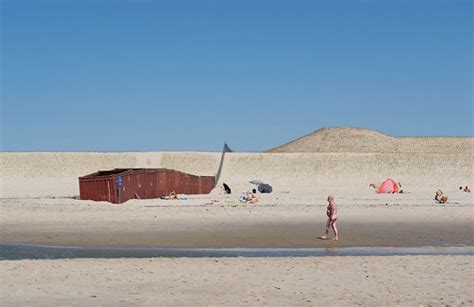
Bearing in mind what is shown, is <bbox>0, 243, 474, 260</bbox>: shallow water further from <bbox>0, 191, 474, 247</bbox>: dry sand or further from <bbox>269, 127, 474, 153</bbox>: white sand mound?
<bbox>269, 127, 474, 153</bbox>: white sand mound

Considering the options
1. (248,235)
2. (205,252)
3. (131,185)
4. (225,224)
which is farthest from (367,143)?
(205,252)

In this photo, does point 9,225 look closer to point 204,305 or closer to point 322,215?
point 322,215

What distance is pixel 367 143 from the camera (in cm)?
12850

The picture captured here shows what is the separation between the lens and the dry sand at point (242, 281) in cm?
1170

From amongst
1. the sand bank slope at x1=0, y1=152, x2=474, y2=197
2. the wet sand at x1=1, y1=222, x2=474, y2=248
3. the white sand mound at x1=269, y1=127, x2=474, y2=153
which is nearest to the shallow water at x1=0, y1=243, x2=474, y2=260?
the wet sand at x1=1, y1=222, x2=474, y2=248

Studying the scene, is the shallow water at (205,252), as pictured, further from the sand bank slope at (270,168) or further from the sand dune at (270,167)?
the sand bank slope at (270,168)

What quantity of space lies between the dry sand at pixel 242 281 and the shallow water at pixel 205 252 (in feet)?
4.65

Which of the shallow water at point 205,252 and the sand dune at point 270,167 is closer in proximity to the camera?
the shallow water at point 205,252

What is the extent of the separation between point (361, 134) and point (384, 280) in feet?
408

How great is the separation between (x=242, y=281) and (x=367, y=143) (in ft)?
385

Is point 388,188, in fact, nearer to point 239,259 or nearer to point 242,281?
point 239,259

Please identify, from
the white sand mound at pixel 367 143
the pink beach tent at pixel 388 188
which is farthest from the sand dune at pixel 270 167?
the white sand mound at pixel 367 143

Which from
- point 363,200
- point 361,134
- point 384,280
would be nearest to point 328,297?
point 384,280

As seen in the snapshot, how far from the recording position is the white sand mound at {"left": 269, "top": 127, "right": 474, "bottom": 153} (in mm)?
123500
